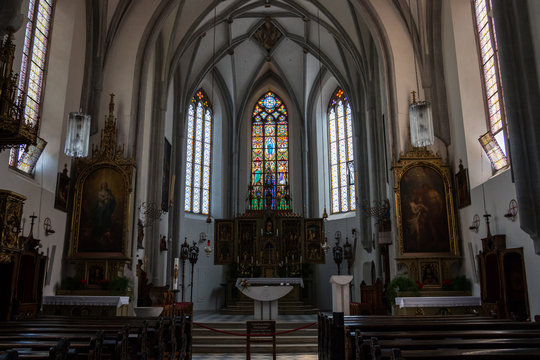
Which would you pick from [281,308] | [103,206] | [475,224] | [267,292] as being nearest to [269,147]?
[281,308]

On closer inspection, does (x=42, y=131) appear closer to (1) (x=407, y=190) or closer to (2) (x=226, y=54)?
(1) (x=407, y=190)

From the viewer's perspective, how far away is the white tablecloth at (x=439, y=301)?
39.6 feet

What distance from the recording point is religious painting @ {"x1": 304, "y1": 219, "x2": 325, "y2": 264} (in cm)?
2150

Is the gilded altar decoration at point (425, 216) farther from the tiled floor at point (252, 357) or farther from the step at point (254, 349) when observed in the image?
the tiled floor at point (252, 357)

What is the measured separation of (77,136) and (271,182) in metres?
14.4

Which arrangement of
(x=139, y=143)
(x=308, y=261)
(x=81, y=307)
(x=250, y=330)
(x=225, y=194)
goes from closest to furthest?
(x=250, y=330)
(x=81, y=307)
(x=139, y=143)
(x=308, y=261)
(x=225, y=194)

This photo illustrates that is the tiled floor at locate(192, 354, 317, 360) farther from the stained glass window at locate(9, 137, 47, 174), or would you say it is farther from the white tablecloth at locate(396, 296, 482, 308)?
the stained glass window at locate(9, 137, 47, 174)

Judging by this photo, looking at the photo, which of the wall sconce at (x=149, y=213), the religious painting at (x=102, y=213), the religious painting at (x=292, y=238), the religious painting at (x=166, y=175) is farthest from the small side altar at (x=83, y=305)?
the religious painting at (x=292, y=238)

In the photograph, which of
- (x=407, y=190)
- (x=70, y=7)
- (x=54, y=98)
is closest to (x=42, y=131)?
(x=54, y=98)

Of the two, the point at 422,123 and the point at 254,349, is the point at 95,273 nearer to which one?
the point at 254,349

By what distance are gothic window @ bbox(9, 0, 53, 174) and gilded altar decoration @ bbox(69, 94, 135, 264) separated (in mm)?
1954

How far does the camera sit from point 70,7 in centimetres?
1366

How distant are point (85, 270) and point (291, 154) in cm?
1548

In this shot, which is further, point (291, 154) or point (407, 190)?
point (291, 154)
